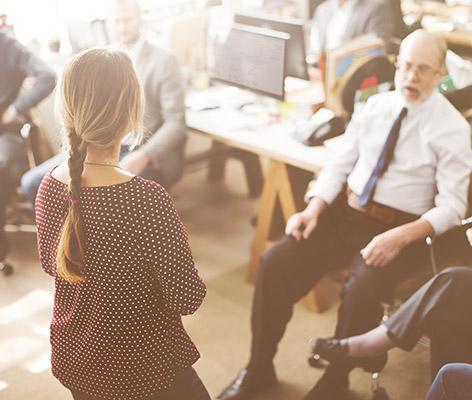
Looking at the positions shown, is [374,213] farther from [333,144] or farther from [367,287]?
[333,144]

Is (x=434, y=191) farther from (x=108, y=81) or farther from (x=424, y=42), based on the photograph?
(x=108, y=81)

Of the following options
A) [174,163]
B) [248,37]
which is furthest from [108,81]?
[248,37]

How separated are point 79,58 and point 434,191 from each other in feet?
4.95

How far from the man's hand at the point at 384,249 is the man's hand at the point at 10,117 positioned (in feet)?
6.81

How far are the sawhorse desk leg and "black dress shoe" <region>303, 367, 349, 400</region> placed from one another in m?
0.64

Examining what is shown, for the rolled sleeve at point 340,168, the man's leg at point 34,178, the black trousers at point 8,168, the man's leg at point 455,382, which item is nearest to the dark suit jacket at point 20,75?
the black trousers at point 8,168

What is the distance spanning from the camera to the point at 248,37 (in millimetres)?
3432

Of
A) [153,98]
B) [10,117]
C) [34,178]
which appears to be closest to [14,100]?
[10,117]

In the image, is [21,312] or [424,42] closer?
[424,42]

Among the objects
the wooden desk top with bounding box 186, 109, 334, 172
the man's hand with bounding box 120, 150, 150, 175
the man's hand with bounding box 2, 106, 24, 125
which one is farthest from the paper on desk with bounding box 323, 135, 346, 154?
the man's hand with bounding box 2, 106, 24, 125

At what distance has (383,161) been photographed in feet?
8.21

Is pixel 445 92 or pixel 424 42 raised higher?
pixel 424 42

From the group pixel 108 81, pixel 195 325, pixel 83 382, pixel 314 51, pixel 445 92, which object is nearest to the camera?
pixel 108 81

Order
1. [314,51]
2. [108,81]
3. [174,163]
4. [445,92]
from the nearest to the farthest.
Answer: [108,81]
[445,92]
[174,163]
[314,51]
